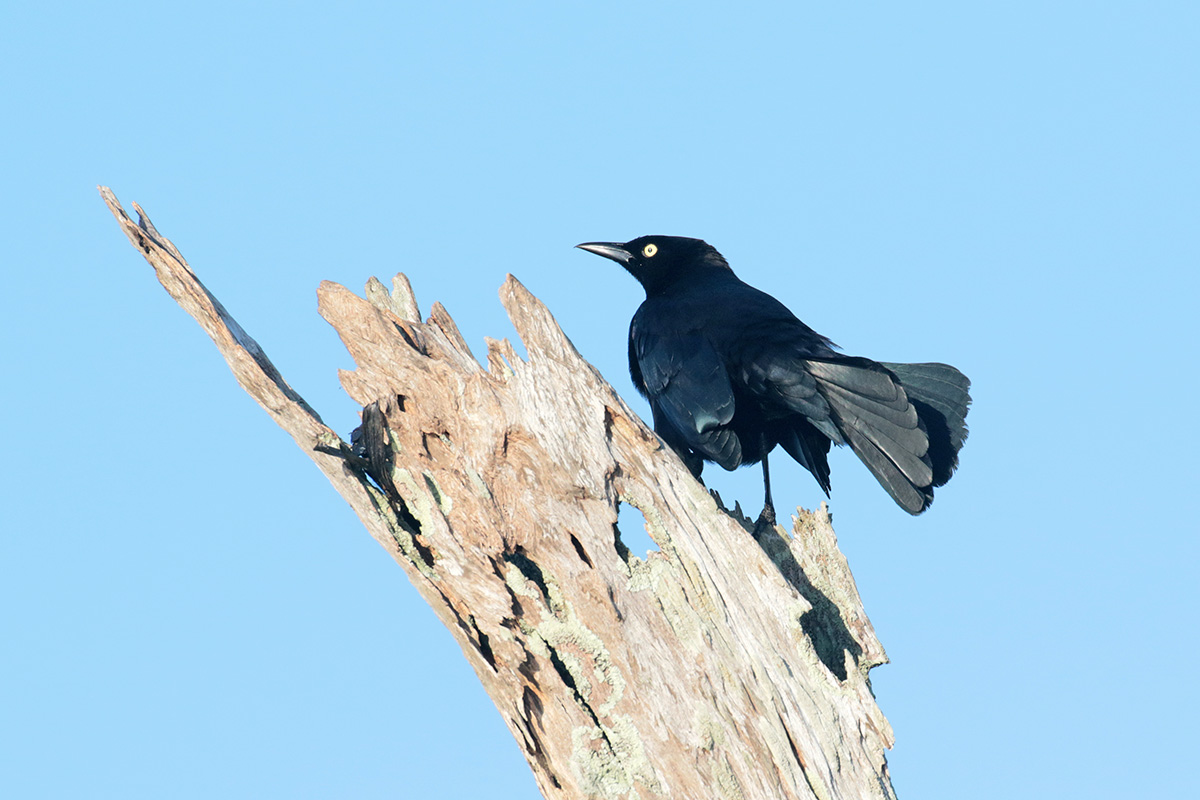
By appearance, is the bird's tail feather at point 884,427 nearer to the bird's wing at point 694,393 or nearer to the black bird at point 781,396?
the black bird at point 781,396

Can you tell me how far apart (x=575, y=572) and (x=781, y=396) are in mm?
1872

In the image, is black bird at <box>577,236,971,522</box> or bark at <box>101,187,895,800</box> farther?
black bird at <box>577,236,971,522</box>

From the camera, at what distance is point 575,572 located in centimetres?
404

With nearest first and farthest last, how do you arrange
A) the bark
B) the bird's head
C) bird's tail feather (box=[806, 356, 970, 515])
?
the bark, bird's tail feather (box=[806, 356, 970, 515]), the bird's head

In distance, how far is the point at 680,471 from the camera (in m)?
4.43

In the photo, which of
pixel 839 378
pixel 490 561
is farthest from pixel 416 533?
pixel 839 378

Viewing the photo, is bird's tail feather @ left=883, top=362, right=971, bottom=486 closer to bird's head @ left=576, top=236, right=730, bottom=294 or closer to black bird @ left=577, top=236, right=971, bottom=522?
black bird @ left=577, top=236, right=971, bottom=522

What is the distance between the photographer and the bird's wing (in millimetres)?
5484

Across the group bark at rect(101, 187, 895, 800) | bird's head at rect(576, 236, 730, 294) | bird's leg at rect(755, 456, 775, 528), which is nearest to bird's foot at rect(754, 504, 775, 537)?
bird's leg at rect(755, 456, 775, 528)

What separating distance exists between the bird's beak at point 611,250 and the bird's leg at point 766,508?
7.24 feet

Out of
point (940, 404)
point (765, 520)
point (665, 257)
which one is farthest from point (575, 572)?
point (665, 257)

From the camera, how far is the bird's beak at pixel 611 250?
7652 millimetres

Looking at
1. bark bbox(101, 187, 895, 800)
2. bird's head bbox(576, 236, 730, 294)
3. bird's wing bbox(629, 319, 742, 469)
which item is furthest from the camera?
bird's head bbox(576, 236, 730, 294)

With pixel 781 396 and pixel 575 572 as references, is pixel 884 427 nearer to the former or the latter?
pixel 781 396
